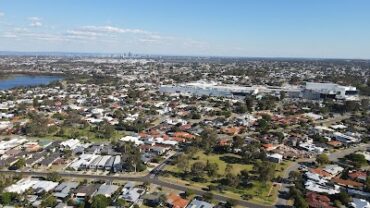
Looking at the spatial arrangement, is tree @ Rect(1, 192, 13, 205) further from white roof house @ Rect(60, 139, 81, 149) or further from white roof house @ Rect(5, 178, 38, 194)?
white roof house @ Rect(60, 139, 81, 149)

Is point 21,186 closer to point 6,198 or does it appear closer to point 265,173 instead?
point 6,198

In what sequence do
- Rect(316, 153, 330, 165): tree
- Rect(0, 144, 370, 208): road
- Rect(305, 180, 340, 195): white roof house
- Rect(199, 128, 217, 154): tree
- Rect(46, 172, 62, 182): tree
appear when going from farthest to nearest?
1. Rect(199, 128, 217, 154): tree
2. Rect(316, 153, 330, 165): tree
3. Rect(46, 172, 62, 182): tree
4. Rect(305, 180, 340, 195): white roof house
5. Rect(0, 144, 370, 208): road

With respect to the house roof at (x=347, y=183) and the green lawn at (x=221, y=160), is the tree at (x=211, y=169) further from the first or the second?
the house roof at (x=347, y=183)

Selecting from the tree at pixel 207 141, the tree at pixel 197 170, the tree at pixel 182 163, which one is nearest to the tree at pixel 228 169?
the tree at pixel 197 170

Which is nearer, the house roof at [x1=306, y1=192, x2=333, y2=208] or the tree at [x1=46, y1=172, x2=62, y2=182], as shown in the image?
the house roof at [x1=306, y1=192, x2=333, y2=208]

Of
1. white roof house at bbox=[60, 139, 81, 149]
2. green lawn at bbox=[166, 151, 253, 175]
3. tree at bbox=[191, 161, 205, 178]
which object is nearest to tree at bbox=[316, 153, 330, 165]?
green lawn at bbox=[166, 151, 253, 175]

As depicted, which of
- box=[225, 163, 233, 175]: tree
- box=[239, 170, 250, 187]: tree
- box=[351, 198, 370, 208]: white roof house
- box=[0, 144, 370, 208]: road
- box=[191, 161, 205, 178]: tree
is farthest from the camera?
box=[225, 163, 233, 175]: tree

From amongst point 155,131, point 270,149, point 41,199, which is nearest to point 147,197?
point 41,199

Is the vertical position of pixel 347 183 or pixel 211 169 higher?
pixel 211 169

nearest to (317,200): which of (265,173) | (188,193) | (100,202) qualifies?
(265,173)
